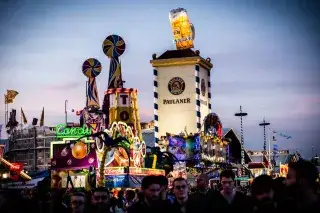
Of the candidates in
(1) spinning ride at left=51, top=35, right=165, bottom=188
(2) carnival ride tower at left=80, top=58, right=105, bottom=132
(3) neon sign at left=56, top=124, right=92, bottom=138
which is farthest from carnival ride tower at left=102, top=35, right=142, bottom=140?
(1) spinning ride at left=51, top=35, right=165, bottom=188

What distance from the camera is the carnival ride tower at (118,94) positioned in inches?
2015

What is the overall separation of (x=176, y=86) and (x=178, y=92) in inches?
21.4

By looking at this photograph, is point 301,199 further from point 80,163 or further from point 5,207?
point 80,163

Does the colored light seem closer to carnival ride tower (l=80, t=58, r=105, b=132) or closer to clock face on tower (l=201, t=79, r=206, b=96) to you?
carnival ride tower (l=80, t=58, r=105, b=132)

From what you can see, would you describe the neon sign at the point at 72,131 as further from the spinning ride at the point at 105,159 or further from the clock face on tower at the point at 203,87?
the clock face on tower at the point at 203,87

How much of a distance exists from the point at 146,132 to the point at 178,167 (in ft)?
57.7

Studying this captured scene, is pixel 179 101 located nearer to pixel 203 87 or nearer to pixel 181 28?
pixel 203 87

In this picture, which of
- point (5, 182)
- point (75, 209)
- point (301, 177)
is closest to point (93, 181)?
point (5, 182)

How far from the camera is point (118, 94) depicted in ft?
168

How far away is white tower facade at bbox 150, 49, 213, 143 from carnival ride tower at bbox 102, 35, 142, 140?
7.91m

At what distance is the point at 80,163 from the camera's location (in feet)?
128

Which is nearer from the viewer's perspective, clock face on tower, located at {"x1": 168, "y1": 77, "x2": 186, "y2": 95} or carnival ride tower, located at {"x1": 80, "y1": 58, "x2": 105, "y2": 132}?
carnival ride tower, located at {"x1": 80, "y1": 58, "x2": 105, "y2": 132}

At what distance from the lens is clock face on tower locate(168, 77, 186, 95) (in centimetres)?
6075

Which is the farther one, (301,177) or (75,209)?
(75,209)
